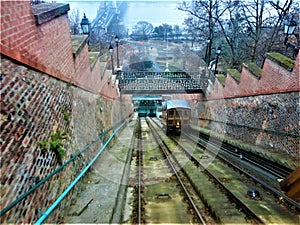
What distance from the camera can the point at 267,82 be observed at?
29.4 feet

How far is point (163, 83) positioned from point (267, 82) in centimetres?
1115

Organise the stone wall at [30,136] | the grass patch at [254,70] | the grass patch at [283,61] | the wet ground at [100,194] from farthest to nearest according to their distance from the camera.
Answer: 1. the grass patch at [254,70]
2. the grass patch at [283,61]
3. the wet ground at [100,194]
4. the stone wall at [30,136]

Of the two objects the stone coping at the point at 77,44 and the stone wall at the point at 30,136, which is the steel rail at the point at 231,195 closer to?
the stone wall at the point at 30,136

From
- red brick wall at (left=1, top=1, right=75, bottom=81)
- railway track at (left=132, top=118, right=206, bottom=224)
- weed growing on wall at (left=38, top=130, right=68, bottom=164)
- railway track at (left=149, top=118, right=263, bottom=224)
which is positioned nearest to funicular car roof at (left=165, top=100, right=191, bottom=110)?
railway track at (left=132, top=118, right=206, bottom=224)

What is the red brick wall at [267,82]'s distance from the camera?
750cm

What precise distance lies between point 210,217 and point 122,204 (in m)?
2.13

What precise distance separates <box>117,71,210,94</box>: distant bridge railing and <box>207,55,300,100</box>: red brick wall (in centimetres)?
550

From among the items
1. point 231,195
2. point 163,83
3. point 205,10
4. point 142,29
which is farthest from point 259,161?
point 142,29

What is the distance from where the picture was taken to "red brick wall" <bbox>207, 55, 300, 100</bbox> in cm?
750

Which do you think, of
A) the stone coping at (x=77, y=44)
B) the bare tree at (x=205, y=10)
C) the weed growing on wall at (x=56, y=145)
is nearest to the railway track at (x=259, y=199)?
the weed growing on wall at (x=56, y=145)

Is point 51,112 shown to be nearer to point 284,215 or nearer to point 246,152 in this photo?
point 284,215

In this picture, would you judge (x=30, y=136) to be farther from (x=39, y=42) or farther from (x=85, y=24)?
(x=85, y=24)

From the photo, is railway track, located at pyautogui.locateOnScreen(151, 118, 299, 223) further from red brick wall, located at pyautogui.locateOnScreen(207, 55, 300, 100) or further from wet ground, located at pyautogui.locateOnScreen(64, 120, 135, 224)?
red brick wall, located at pyautogui.locateOnScreen(207, 55, 300, 100)

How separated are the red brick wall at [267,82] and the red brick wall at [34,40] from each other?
23.0 feet
